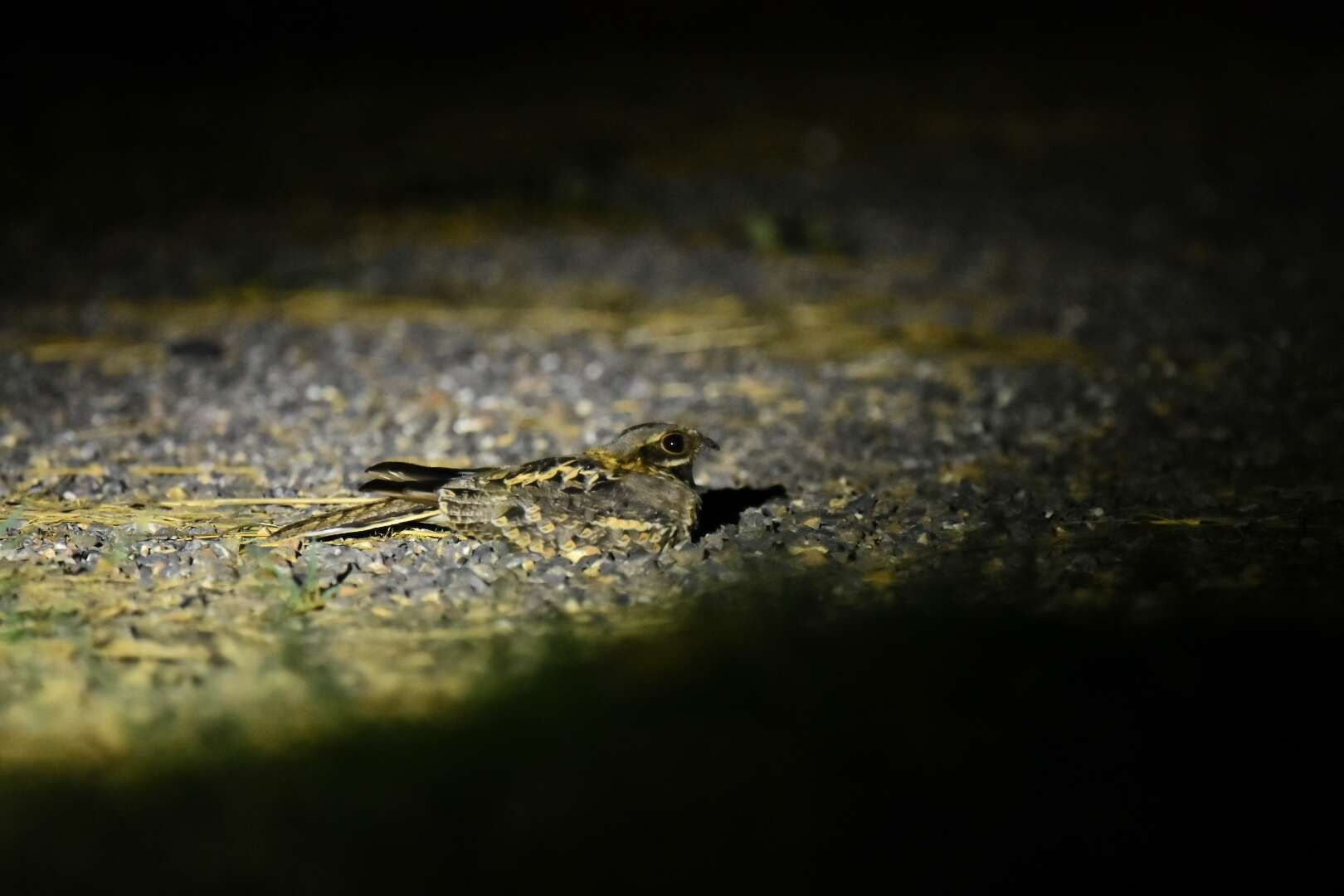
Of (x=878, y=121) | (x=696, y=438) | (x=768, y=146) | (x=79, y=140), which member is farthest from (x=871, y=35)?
(x=696, y=438)

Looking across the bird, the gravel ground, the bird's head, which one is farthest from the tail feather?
the bird's head

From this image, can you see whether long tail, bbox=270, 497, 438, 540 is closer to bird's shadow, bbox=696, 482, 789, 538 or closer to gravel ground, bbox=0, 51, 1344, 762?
gravel ground, bbox=0, 51, 1344, 762

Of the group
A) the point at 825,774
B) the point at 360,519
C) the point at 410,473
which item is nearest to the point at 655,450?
the point at 410,473

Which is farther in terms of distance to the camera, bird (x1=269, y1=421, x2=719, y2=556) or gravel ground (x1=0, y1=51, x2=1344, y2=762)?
bird (x1=269, y1=421, x2=719, y2=556)

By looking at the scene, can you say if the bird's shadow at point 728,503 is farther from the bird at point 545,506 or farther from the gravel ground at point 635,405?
the bird at point 545,506

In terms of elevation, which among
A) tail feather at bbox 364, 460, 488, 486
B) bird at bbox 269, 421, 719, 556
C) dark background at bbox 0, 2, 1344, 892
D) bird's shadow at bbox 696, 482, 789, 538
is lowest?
dark background at bbox 0, 2, 1344, 892
